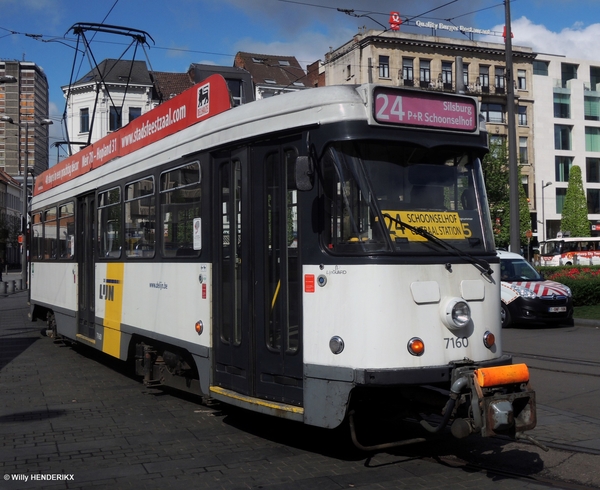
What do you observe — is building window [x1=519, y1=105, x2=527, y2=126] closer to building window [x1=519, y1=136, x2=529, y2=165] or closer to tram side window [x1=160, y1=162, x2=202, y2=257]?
building window [x1=519, y1=136, x2=529, y2=165]

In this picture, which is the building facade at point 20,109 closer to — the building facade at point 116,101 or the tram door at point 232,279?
the building facade at point 116,101

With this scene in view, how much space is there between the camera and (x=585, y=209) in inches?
2552

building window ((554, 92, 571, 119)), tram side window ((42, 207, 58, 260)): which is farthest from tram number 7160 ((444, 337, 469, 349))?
building window ((554, 92, 571, 119))

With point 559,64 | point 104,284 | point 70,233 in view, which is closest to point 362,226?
point 104,284

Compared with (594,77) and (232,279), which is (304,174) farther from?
(594,77)

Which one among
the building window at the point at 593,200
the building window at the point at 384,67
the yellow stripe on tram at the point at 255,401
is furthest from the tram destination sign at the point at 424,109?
the building window at the point at 593,200

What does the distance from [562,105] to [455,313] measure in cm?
6876

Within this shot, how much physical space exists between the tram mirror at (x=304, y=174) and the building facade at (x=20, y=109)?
493ft

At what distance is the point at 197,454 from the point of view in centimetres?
676

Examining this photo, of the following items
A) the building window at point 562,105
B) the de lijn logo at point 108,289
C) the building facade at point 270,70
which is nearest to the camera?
the de lijn logo at point 108,289

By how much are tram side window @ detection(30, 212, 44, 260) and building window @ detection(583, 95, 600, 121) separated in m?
64.3

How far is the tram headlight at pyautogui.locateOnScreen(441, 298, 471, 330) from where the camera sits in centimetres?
606

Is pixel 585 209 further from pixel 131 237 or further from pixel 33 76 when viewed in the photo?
pixel 33 76

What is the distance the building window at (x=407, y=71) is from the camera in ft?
194
